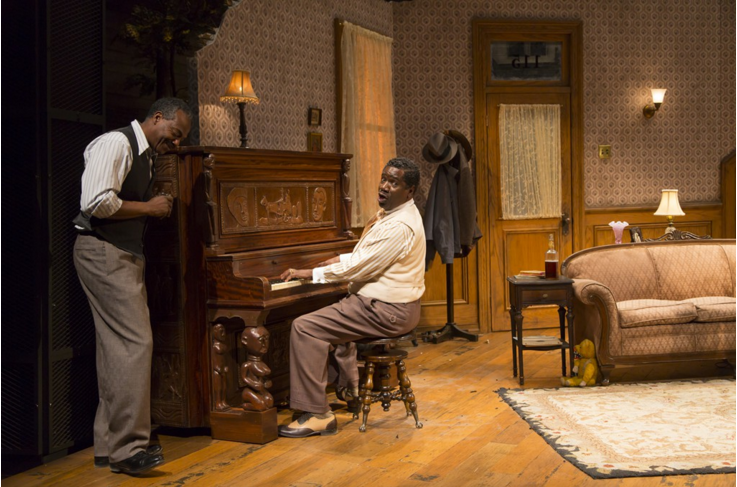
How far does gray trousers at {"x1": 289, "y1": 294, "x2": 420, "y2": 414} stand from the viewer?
4.23m

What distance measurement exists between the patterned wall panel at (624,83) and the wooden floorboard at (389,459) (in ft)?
10.6

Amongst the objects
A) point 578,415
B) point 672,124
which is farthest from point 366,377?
point 672,124

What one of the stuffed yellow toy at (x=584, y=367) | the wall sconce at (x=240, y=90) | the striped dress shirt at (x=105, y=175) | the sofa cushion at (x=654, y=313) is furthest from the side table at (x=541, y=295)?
the striped dress shirt at (x=105, y=175)

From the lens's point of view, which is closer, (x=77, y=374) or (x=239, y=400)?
(x=77, y=374)

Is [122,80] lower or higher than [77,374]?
higher

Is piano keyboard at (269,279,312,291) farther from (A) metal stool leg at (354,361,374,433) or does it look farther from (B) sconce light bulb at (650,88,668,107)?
(B) sconce light bulb at (650,88,668,107)

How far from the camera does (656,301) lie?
18.2 feet

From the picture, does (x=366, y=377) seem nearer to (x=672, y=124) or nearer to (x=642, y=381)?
(x=642, y=381)

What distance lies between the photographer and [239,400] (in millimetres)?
4555

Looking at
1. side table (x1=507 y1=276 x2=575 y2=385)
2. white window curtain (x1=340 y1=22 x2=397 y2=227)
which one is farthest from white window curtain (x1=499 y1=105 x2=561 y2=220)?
side table (x1=507 y1=276 x2=575 y2=385)

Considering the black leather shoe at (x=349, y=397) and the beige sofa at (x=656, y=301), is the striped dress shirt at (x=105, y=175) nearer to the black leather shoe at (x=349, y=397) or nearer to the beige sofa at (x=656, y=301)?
the black leather shoe at (x=349, y=397)

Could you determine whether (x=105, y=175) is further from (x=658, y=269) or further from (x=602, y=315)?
(x=658, y=269)

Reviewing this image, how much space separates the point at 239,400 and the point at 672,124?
5.54 metres

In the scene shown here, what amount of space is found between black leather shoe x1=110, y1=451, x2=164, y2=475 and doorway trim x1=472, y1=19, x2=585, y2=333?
4.31 metres
